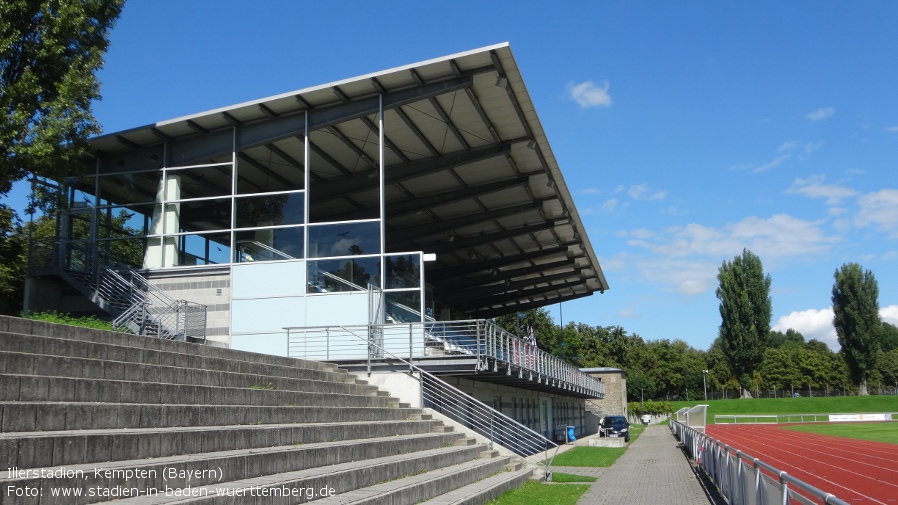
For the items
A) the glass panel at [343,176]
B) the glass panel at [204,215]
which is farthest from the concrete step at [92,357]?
the glass panel at [343,176]

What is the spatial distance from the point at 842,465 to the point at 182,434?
21884 millimetres

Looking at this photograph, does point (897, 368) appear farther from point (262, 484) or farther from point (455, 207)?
point (262, 484)

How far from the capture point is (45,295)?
2189cm

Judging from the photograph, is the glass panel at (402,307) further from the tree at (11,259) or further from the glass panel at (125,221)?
the tree at (11,259)

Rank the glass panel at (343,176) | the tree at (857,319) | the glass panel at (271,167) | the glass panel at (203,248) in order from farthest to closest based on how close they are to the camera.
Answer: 1. the tree at (857,319)
2. the glass panel at (343,176)
3. the glass panel at (271,167)
4. the glass panel at (203,248)

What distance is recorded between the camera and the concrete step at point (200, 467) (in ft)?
18.9

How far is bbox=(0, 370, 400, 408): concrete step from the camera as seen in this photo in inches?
269

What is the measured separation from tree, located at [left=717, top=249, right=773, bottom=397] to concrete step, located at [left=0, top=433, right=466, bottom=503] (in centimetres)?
8073

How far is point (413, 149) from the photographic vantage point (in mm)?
25672

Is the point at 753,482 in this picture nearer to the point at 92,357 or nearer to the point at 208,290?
the point at 92,357

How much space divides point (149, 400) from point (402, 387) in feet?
31.1

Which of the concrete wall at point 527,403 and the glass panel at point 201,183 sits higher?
the glass panel at point 201,183

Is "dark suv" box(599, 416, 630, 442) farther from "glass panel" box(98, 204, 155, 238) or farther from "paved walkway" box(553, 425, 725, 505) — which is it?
"glass panel" box(98, 204, 155, 238)

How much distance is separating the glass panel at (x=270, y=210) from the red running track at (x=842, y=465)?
48.7 ft
